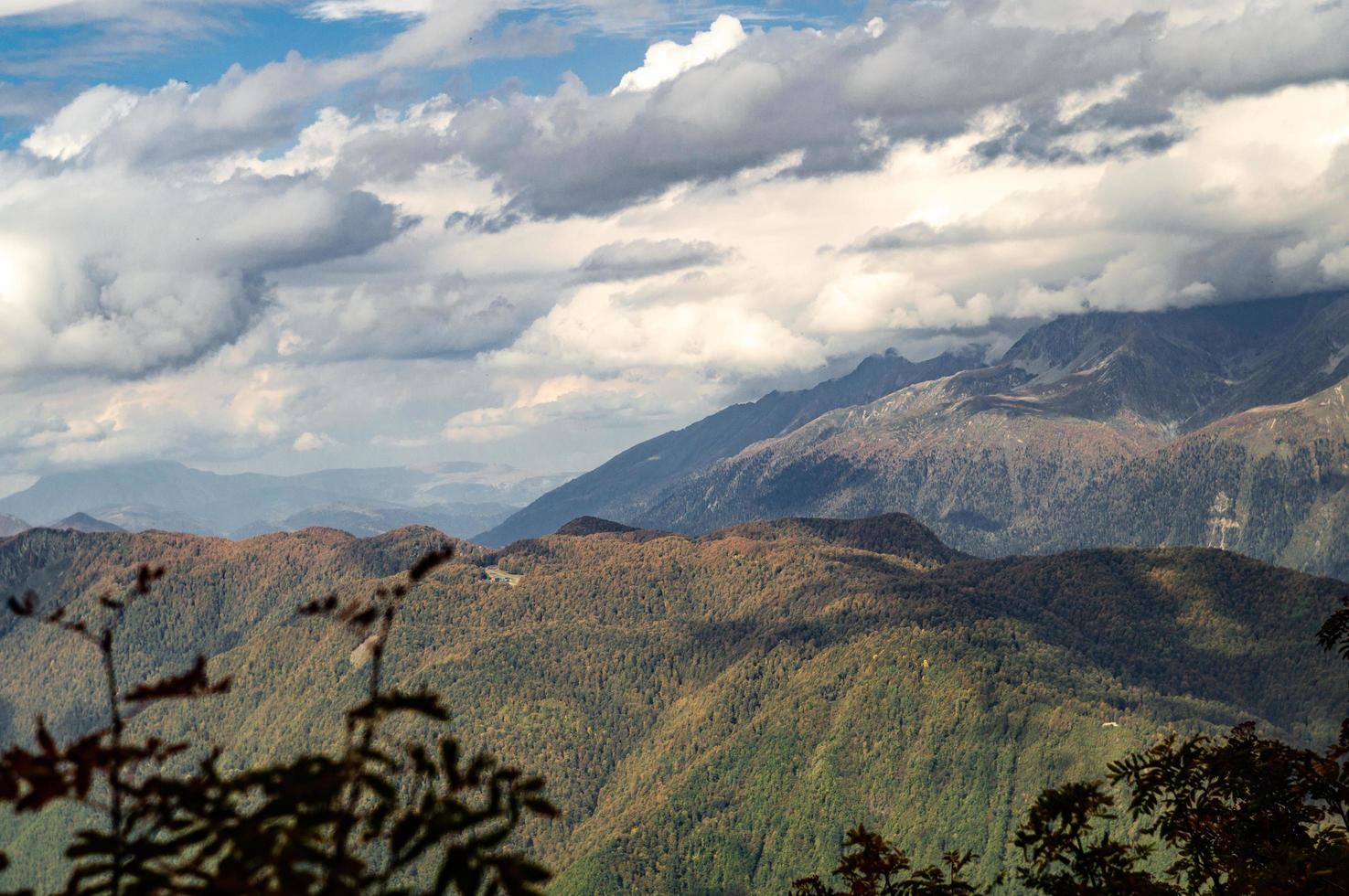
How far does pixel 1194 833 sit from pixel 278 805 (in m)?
32.5

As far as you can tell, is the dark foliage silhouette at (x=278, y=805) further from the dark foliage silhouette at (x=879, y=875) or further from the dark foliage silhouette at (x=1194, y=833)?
the dark foliage silhouette at (x=879, y=875)

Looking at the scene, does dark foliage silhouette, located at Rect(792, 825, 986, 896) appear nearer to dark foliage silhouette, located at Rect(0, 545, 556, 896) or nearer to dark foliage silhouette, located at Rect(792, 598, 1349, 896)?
dark foliage silhouette, located at Rect(792, 598, 1349, 896)

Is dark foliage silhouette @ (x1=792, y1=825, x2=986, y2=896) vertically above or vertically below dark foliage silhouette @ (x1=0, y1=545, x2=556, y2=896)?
below

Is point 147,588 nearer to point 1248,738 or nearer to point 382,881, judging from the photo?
point 382,881

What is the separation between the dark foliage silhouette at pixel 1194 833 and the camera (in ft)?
98.8

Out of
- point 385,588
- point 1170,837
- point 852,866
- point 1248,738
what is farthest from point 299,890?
point 1248,738

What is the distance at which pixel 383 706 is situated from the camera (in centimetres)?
1472

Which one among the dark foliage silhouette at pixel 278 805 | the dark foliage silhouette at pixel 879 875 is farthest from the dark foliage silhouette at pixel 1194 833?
the dark foliage silhouette at pixel 278 805

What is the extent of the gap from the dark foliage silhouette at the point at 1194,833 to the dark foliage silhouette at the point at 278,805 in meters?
17.7

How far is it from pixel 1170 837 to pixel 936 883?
26.3 ft

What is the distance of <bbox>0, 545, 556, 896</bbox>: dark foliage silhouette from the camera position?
14000 millimetres

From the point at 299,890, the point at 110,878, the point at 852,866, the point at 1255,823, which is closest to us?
the point at 299,890

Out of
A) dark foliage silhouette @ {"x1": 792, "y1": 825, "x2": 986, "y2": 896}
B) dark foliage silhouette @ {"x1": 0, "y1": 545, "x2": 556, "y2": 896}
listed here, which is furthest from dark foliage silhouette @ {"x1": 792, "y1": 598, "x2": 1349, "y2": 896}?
dark foliage silhouette @ {"x1": 0, "y1": 545, "x2": 556, "y2": 896}

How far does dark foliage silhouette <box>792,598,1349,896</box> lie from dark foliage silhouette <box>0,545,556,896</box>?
58.1ft
